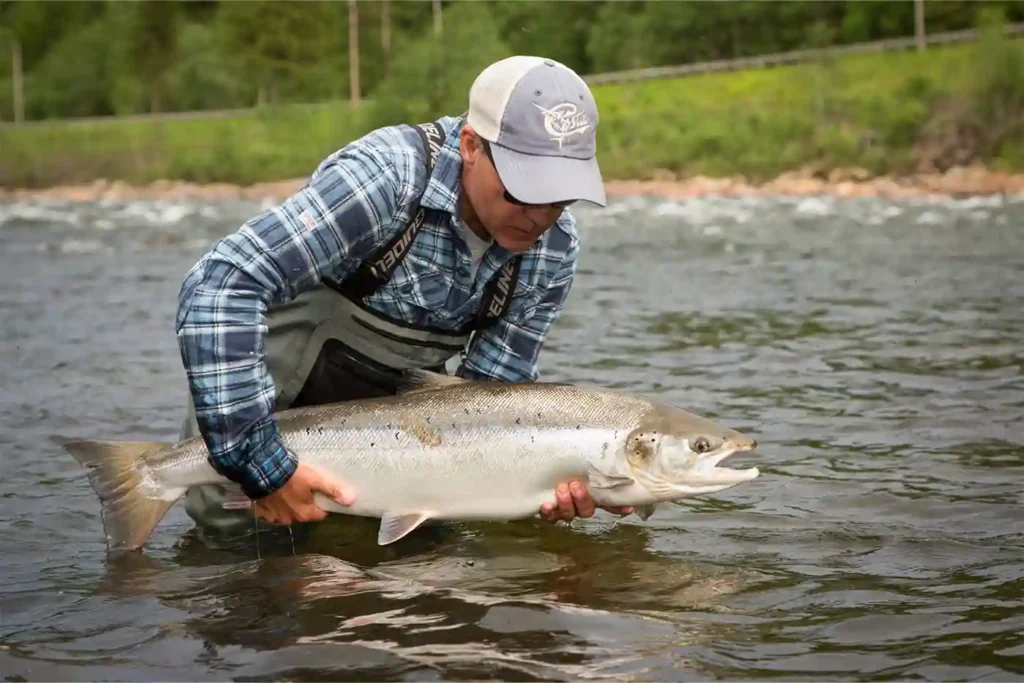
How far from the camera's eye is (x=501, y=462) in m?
3.98

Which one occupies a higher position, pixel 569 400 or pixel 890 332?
pixel 569 400

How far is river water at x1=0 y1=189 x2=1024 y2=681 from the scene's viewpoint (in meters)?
3.50

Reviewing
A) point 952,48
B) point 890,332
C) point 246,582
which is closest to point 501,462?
point 246,582

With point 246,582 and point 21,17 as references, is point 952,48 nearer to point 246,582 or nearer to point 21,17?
point 21,17

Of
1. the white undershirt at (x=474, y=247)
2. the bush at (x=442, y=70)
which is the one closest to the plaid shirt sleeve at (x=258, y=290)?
the white undershirt at (x=474, y=247)

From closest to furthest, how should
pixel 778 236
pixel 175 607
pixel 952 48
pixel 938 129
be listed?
pixel 175 607 → pixel 778 236 → pixel 938 129 → pixel 952 48

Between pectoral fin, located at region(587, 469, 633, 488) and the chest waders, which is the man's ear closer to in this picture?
the chest waders

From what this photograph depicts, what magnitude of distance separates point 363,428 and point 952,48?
41486 mm

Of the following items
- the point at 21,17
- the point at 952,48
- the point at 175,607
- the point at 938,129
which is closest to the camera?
the point at 175,607

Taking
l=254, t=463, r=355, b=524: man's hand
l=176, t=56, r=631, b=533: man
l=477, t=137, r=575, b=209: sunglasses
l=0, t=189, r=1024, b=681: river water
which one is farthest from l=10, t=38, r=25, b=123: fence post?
l=477, t=137, r=575, b=209: sunglasses

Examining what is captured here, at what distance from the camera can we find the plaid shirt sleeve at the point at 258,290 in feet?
12.0

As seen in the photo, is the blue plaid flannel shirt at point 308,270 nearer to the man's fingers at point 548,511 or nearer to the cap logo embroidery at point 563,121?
the cap logo embroidery at point 563,121

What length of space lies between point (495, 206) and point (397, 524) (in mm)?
998

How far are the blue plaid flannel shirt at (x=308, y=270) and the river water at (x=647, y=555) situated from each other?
1.79 ft
